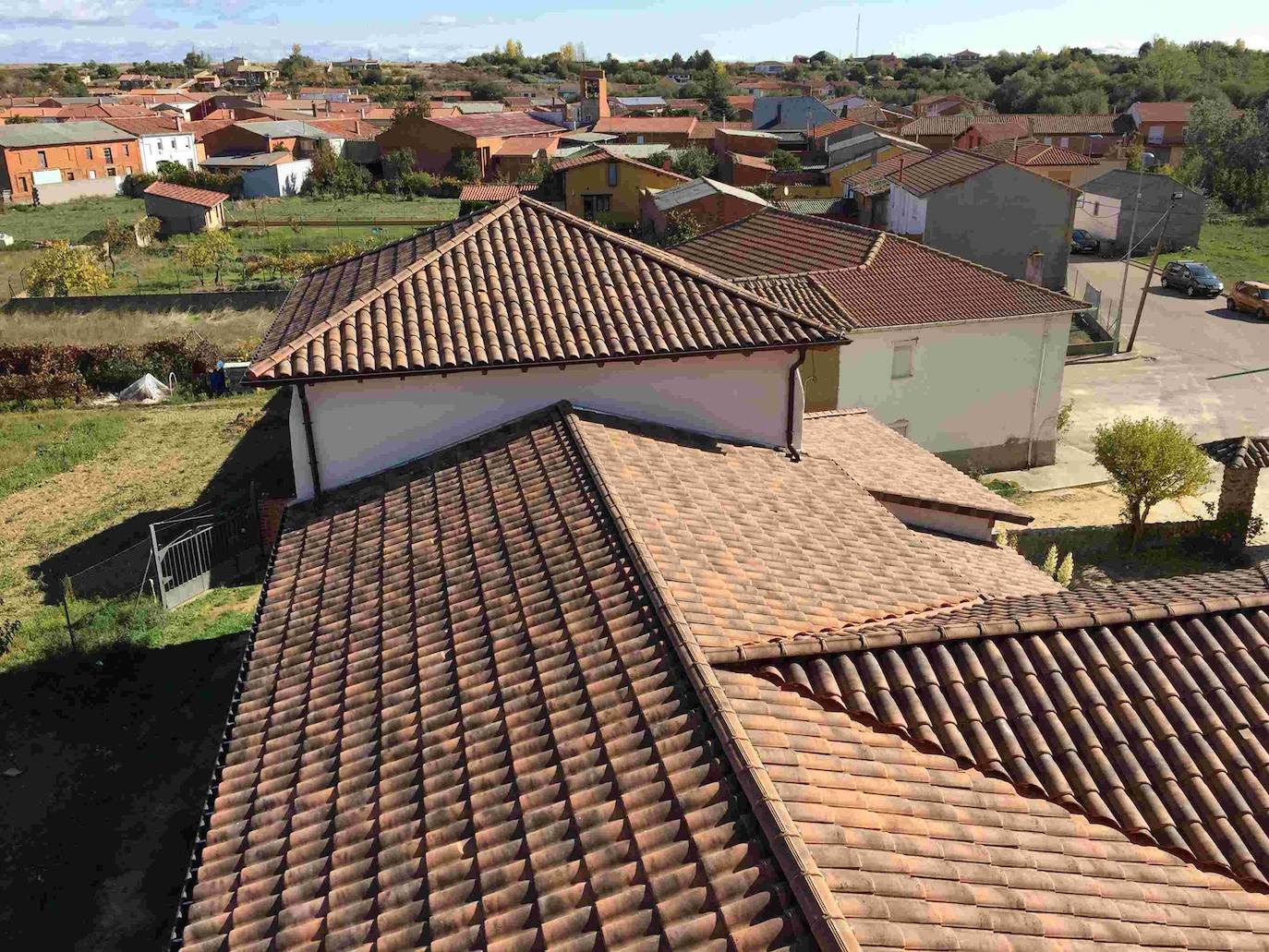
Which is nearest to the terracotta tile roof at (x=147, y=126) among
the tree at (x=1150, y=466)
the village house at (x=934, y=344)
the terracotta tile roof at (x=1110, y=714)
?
the village house at (x=934, y=344)

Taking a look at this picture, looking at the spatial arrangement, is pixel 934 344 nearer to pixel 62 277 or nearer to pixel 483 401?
pixel 483 401

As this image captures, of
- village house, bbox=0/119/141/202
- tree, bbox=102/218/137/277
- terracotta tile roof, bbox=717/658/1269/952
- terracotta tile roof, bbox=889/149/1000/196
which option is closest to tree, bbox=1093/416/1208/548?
terracotta tile roof, bbox=717/658/1269/952

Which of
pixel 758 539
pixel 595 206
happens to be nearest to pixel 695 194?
pixel 595 206

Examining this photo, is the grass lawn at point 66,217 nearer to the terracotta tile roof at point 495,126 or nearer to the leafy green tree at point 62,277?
the leafy green tree at point 62,277

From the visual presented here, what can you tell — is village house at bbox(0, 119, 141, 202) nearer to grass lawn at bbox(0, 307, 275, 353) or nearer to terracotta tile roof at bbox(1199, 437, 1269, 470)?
grass lawn at bbox(0, 307, 275, 353)

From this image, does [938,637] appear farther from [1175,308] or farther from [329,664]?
[1175,308]

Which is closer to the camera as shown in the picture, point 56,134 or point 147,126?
point 56,134
